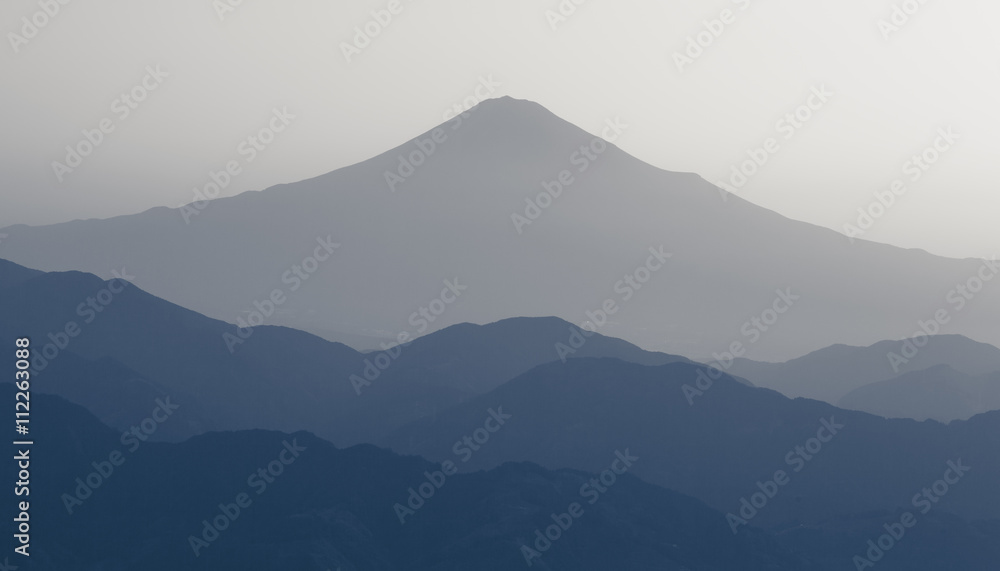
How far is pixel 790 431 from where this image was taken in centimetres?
10469

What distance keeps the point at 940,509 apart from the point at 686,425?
22.3 metres

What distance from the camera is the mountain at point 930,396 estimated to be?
13188 cm

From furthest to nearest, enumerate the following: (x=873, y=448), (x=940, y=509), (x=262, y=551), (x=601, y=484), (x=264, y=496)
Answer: (x=873, y=448)
(x=940, y=509)
(x=601, y=484)
(x=264, y=496)
(x=262, y=551)

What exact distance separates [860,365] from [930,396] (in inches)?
699

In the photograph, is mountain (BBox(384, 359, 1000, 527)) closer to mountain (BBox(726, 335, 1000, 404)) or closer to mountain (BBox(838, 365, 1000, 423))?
mountain (BBox(838, 365, 1000, 423))

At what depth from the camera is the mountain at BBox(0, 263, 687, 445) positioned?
94.8m

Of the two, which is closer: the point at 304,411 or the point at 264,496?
the point at 264,496

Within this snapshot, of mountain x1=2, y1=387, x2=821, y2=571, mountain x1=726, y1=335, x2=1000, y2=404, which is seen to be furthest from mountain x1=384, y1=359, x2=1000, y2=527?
mountain x1=726, y1=335, x2=1000, y2=404

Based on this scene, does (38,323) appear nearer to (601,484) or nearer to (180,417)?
(180,417)

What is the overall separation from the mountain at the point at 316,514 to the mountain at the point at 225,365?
57.3 ft

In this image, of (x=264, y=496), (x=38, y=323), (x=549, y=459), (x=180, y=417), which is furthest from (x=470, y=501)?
(x=38, y=323)

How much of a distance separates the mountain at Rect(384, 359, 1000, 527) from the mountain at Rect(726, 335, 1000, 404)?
129 feet

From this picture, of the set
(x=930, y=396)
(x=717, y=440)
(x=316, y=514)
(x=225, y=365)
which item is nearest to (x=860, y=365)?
(x=930, y=396)

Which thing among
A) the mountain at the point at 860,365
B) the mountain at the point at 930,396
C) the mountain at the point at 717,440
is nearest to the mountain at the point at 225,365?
the mountain at the point at 717,440
